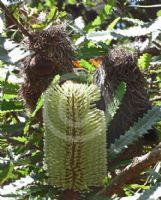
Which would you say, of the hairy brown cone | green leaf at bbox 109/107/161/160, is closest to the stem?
green leaf at bbox 109/107/161/160

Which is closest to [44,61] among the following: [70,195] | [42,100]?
[42,100]

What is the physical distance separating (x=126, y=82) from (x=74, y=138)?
0.58 m

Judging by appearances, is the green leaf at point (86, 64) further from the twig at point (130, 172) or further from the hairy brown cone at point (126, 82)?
the twig at point (130, 172)

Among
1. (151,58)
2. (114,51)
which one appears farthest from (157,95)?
(114,51)

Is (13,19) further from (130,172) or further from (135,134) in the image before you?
(130,172)

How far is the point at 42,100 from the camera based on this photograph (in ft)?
5.42

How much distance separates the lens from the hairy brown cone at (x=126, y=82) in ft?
5.71

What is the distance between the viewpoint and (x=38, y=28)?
6.52 ft

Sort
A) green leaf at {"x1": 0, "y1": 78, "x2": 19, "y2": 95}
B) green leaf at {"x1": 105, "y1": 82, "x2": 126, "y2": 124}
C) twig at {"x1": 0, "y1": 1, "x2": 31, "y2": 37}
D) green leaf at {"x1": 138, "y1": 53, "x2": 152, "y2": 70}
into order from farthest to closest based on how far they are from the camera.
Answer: green leaf at {"x1": 138, "y1": 53, "x2": 152, "y2": 70}
green leaf at {"x1": 0, "y1": 78, "x2": 19, "y2": 95}
twig at {"x1": 0, "y1": 1, "x2": 31, "y2": 37}
green leaf at {"x1": 105, "y1": 82, "x2": 126, "y2": 124}

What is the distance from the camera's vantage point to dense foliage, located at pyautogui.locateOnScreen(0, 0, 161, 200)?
1.40 metres

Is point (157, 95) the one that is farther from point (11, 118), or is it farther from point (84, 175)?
point (84, 175)

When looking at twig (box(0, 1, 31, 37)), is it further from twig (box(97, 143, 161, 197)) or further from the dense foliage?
twig (box(97, 143, 161, 197))

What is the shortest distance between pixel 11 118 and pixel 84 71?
425 millimetres

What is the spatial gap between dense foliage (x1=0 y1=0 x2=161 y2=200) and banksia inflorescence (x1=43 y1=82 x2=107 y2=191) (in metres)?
0.03
